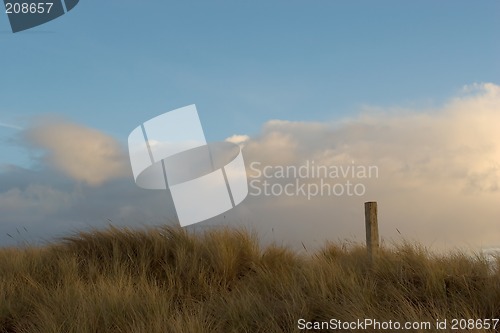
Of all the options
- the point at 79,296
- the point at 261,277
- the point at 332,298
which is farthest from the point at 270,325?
the point at 79,296

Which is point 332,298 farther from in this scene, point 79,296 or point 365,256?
point 79,296

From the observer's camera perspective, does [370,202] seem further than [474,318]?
Yes

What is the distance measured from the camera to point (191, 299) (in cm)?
794

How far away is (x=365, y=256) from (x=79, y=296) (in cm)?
448

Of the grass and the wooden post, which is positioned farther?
the wooden post

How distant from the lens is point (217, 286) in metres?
8.58

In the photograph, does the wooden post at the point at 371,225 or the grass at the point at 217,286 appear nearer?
the grass at the point at 217,286

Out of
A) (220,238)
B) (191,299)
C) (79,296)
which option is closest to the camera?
(79,296)

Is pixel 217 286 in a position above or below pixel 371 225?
below

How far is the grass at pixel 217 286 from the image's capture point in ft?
20.7

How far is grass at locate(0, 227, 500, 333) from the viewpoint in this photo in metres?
6.32

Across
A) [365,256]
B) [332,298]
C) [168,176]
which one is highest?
[168,176]

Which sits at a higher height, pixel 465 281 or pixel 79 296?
pixel 79 296

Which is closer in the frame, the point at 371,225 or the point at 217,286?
the point at 217,286
